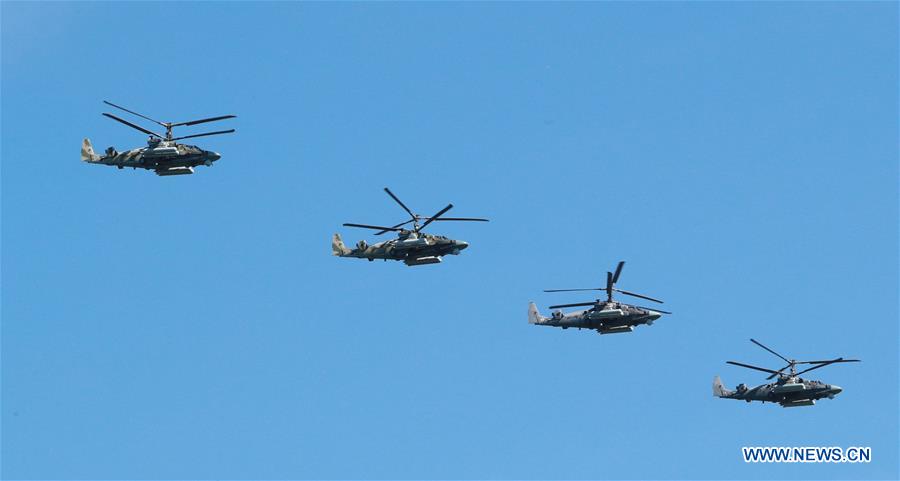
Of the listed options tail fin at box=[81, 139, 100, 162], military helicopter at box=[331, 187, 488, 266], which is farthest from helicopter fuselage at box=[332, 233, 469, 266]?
tail fin at box=[81, 139, 100, 162]

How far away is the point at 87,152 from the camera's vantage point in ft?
398

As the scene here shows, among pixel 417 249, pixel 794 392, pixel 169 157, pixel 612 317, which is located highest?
pixel 169 157

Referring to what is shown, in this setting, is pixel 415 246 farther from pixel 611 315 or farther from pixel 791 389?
pixel 791 389

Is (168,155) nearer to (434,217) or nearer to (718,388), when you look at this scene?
(434,217)

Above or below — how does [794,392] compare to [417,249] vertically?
below

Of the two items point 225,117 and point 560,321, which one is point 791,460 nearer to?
point 560,321

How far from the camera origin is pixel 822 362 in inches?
4761

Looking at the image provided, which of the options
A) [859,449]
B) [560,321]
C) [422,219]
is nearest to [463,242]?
[422,219]

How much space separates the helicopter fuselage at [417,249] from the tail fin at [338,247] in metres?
2.68

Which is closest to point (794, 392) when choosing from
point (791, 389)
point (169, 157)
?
point (791, 389)

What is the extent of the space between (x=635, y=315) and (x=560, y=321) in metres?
6.29

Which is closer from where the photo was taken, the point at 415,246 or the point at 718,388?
the point at 415,246

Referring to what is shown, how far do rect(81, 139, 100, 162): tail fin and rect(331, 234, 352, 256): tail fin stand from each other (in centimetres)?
2040

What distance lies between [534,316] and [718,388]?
21253 millimetres
